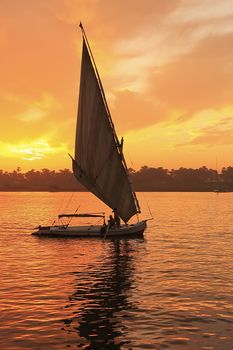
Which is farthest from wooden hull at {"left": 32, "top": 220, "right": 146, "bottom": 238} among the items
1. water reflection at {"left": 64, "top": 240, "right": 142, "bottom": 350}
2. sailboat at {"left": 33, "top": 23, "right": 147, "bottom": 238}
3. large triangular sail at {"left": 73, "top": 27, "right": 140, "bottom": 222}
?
water reflection at {"left": 64, "top": 240, "right": 142, "bottom": 350}

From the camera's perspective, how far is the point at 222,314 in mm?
20828

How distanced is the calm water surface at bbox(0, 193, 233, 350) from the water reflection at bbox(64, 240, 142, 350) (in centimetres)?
4

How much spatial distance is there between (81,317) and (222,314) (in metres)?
6.56

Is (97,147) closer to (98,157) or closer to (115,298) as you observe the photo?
(98,157)

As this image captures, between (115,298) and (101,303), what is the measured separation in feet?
4.28

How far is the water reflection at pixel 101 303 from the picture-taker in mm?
17609

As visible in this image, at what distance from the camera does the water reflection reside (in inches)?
693

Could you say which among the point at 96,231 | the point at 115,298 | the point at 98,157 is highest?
the point at 98,157

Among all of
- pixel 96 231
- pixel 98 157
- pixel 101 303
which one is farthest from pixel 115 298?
pixel 96 231

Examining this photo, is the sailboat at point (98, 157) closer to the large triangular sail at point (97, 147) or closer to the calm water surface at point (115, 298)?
the large triangular sail at point (97, 147)

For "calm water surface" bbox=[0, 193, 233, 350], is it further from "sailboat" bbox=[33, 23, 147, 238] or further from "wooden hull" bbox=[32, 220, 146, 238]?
"sailboat" bbox=[33, 23, 147, 238]

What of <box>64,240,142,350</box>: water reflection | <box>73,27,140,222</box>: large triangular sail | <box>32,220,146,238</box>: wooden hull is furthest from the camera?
<box>32,220,146,238</box>: wooden hull

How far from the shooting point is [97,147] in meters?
45.0

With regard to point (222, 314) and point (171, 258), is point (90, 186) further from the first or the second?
point (222, 314)
